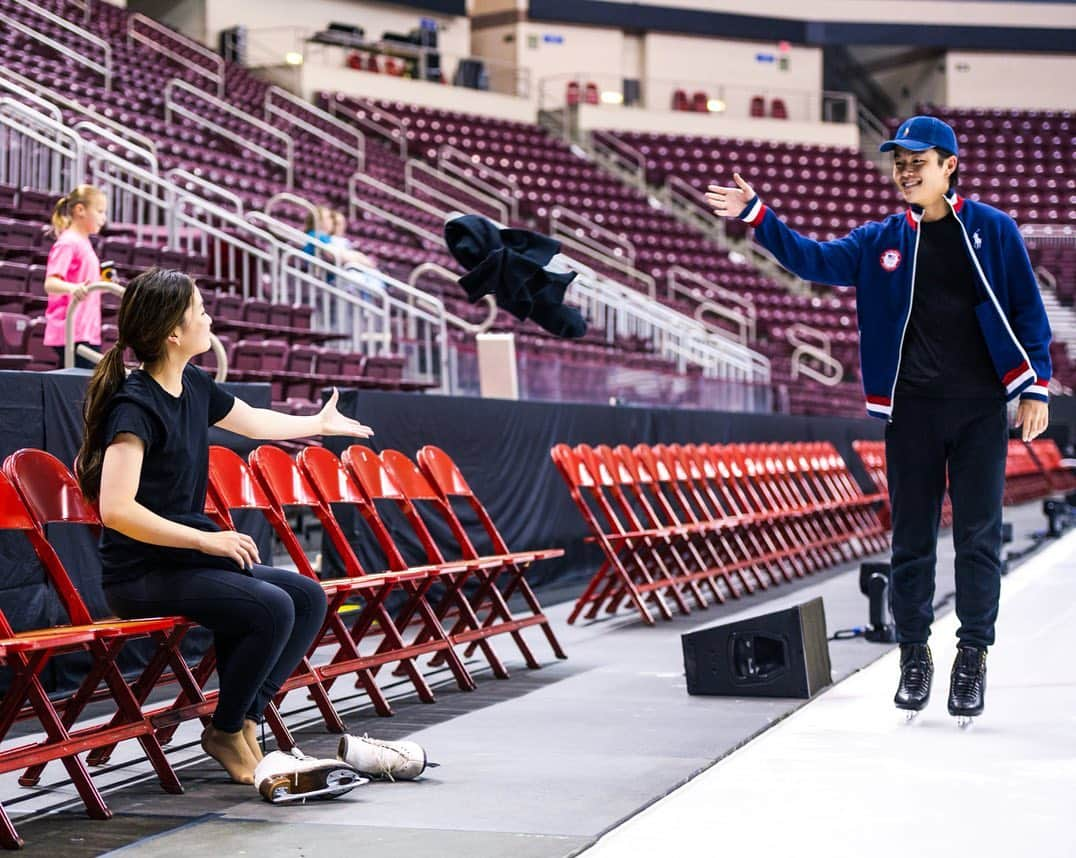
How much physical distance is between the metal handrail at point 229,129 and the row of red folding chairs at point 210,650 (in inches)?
448

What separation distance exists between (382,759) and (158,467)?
91cm

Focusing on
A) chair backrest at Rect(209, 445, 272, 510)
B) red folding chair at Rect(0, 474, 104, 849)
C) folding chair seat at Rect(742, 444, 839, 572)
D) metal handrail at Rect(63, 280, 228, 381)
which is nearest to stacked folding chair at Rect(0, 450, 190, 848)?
red folding chair at Rect(0, 474, 104, 849)

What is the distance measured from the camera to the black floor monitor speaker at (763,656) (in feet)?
16.3

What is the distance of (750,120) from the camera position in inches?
1188

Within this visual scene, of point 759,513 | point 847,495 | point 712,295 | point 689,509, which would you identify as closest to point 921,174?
point 689,509

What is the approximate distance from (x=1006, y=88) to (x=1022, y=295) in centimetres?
3080

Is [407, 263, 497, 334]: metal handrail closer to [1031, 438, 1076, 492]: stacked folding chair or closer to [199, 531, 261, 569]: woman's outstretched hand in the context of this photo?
[199, 531, 261, 569]: woman's outstretched hand

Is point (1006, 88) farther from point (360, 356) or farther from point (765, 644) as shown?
point (765, 644)

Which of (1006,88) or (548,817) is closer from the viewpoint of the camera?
(548,817)

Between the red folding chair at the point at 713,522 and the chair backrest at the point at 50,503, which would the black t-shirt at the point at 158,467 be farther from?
the red folding chair at the point at 713,522

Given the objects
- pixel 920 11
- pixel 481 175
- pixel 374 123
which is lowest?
pixel 481 175

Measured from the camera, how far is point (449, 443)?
7.77m

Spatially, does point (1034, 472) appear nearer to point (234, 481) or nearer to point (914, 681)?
point (914, 681)

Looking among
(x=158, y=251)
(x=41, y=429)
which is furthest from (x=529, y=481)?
(x=41, y=429)
